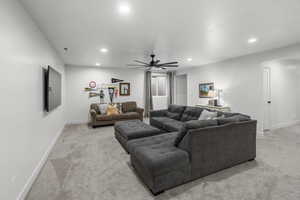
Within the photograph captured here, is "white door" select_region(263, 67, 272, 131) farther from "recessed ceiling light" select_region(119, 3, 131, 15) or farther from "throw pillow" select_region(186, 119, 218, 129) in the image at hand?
"recessed ceiling light" select_region(119, 3, 131, 15)

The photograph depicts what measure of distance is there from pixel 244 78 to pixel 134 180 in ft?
15.0

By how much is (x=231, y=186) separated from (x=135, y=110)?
4.70 meters

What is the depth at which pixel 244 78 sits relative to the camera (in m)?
4.50

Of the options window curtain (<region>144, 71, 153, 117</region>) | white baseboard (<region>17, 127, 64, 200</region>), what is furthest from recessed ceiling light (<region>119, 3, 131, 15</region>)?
window curtain (<region>144, 71, 153, 117</region>)

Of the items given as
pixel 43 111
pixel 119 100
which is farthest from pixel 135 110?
pixel 43 111

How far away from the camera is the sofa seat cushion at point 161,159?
1.68 meters

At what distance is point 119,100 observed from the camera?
257 inches

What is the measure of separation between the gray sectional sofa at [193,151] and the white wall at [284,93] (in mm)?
3303

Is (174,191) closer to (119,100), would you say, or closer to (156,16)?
(156,16)

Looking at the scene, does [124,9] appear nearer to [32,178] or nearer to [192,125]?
[192,125]

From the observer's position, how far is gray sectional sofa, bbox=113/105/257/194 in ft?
5.67

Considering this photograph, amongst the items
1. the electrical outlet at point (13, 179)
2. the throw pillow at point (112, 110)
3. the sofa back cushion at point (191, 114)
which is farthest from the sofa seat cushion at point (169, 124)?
the electrical outlet at point (13, 179)

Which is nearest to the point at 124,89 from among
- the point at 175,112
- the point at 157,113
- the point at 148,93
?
the point at 148,93

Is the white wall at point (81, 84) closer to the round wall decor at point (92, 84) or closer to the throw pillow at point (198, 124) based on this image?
the round wall decor at point (92, 84)
